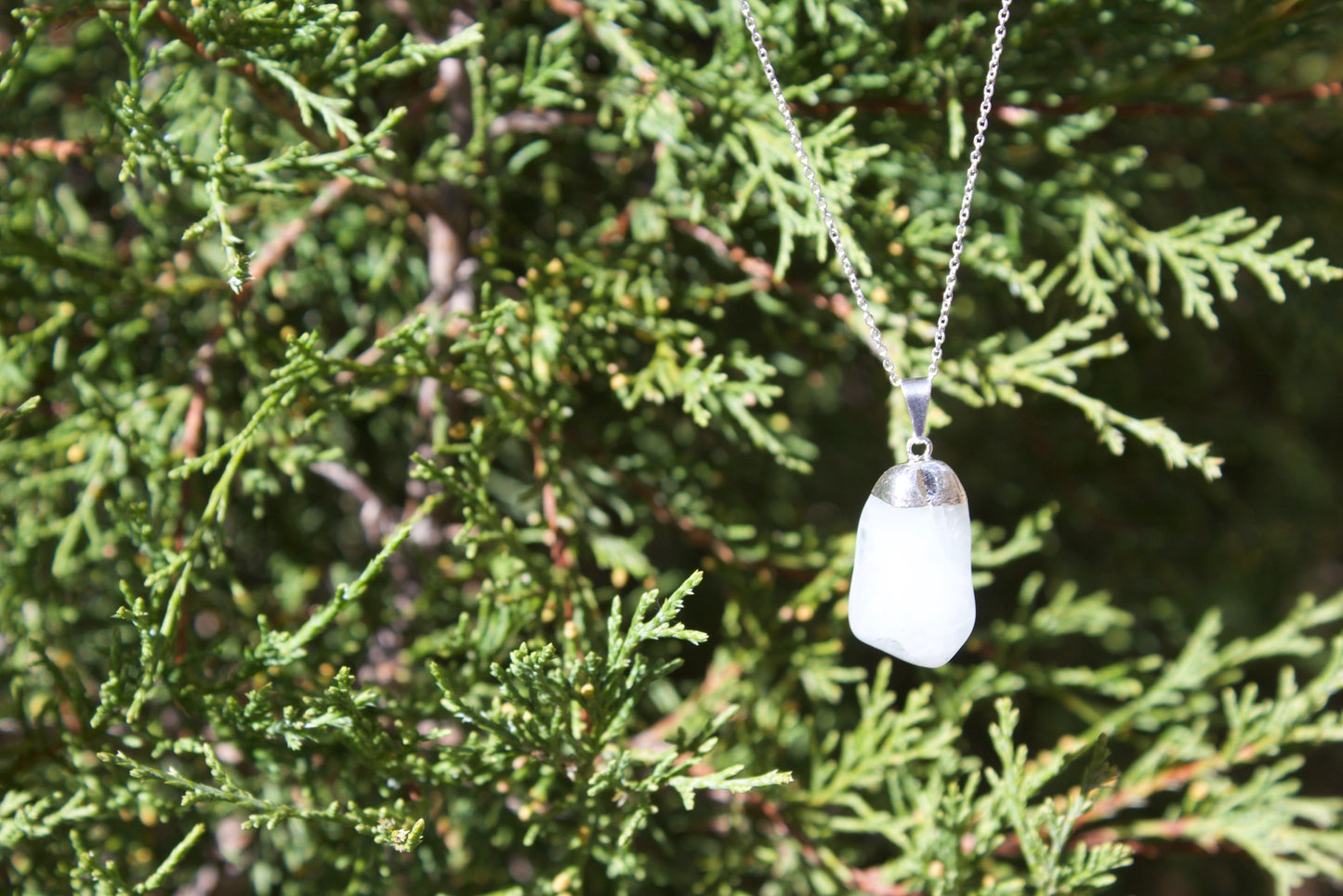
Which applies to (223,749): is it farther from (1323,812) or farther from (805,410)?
(1323,812)

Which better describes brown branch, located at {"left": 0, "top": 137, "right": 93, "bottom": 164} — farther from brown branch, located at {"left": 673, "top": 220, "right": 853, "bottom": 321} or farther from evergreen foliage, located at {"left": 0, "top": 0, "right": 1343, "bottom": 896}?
brown branch, located at {"left": 673, "top": 220, "right": 853, "bottom": 321}

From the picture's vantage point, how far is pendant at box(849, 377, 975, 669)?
1.22 meters

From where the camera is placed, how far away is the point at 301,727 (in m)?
1.23

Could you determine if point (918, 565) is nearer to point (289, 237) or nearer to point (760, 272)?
point (760, 272)

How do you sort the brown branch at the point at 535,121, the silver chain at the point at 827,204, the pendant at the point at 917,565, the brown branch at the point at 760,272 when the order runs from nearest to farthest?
the pendant at the point at 917,565 → the silver chain at the point at 827,204 → the brown branch at the point at 760,272 → the brown branch at the point at 535,121

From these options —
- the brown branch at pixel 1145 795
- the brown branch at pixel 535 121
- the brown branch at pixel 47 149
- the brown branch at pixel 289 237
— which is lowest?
the brown branch at pixel 1145 795

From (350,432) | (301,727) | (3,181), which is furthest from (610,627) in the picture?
(3,181)

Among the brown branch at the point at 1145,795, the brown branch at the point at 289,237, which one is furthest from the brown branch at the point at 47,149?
the brown branch at the point at 1145,795

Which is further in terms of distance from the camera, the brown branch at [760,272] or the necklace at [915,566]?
the brown branch at [760,272]

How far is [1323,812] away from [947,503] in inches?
37.6

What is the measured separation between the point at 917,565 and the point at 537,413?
0.64 meters

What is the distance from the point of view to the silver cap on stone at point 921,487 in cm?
123

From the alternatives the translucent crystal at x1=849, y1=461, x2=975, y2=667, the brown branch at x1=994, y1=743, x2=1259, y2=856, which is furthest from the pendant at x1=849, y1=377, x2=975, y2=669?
the brown branch at x1=994, y1=743, x2=1259, y2=856

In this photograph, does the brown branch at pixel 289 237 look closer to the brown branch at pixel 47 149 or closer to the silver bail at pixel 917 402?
the brown branch at pixel 47 149
